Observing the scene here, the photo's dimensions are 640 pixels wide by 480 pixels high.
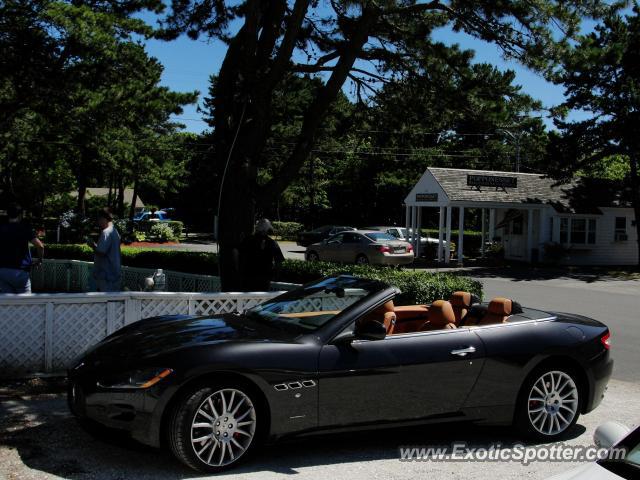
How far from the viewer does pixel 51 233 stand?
3828cm

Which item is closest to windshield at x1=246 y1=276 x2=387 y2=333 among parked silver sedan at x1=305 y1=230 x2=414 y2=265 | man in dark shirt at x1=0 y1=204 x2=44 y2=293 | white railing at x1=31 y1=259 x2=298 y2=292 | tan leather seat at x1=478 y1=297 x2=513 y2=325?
tan leather seat at x1=478 y1=297 x2=513 y2=325

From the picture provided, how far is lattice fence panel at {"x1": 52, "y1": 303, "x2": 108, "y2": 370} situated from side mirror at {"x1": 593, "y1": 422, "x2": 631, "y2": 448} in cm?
591

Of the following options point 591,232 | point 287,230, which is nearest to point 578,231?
point 591,232

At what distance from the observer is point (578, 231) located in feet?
105

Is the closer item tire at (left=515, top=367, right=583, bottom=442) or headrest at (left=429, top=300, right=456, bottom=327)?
tire at (left=515, top=367, right=583, bottom=442)

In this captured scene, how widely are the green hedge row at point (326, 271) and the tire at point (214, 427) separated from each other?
2956 mm

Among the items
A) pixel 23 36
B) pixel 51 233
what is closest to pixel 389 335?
pixel 23 36

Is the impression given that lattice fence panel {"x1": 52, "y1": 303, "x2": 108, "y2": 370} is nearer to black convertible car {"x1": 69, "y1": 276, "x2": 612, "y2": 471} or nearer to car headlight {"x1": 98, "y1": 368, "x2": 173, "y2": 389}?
black convertible car {"x1": 69, "y1": 276, "x2": 612, "y2": 471}

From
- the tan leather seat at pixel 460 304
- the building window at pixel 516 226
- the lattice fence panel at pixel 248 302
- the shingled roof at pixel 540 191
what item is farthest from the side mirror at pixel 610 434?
the building window at pixel 516 226

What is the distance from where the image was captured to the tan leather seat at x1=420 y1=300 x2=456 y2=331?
569cm

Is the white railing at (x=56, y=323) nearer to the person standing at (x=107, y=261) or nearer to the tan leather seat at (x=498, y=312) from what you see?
the person standing at (x=107, y=261)

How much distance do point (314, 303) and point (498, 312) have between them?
1.63m

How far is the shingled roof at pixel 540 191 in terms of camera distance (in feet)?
99.0

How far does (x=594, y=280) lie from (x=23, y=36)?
20695 millimetres
